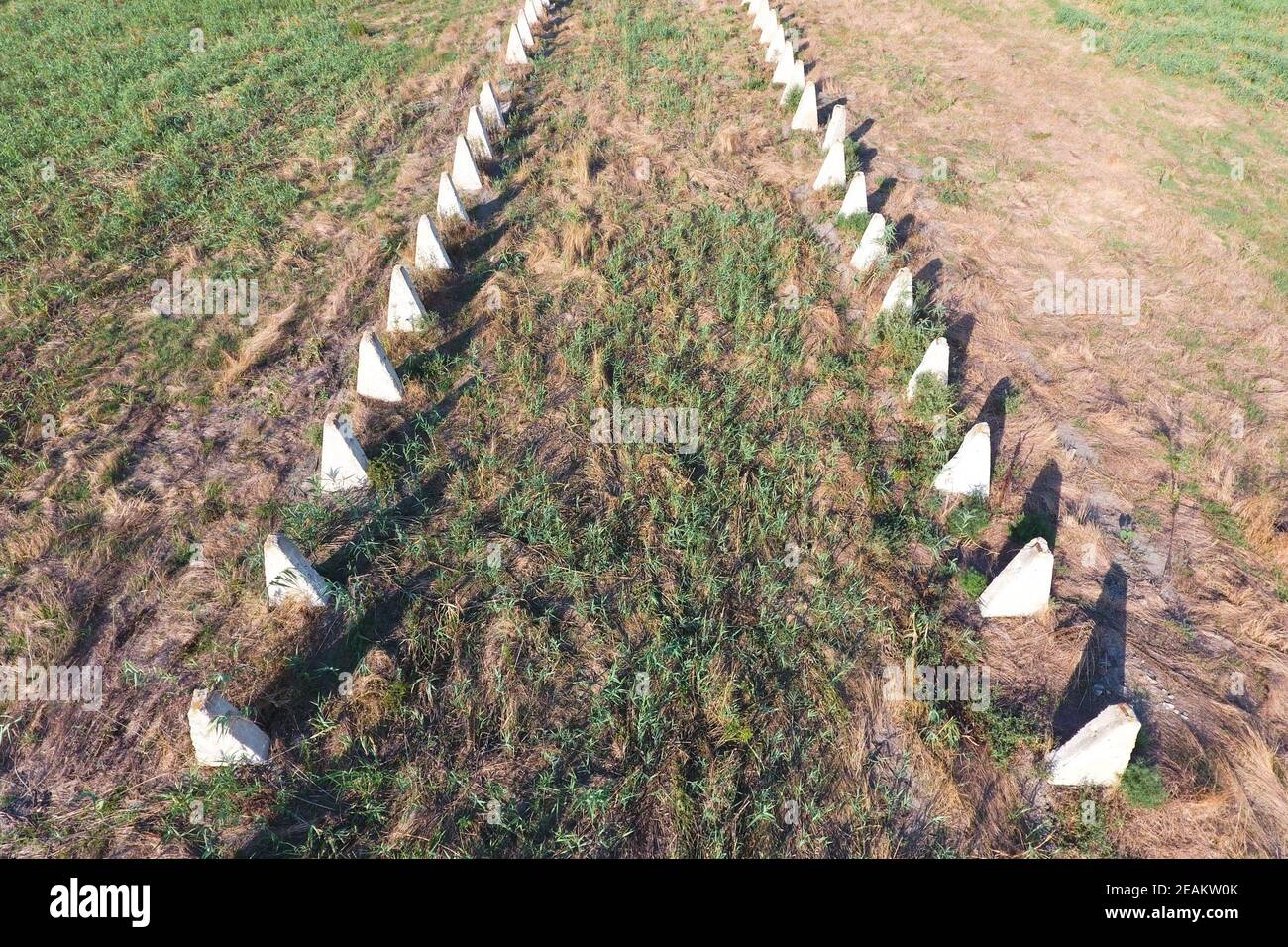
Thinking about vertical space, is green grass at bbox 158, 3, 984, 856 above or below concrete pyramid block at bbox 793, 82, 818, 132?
below

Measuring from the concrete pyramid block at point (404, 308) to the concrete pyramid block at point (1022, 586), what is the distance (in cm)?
Result: 569

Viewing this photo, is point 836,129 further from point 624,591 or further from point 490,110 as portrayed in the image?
point 624,591

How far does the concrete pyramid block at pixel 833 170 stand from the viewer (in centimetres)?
860

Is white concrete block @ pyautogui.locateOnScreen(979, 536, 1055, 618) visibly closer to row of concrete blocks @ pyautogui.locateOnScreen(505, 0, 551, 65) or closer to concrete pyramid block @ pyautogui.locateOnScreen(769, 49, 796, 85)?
concrete pyramid block @ pyautogui.locateOnScreen(769, 49, 796, 85)

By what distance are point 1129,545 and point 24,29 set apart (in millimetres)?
19956

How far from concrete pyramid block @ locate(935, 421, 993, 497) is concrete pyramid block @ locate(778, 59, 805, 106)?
837 centimetres

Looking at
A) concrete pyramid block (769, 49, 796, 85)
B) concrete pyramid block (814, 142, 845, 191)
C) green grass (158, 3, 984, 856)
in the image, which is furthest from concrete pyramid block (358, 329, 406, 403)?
concrete pyramid block (769, 49, 796, 85)

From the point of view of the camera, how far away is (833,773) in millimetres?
3678

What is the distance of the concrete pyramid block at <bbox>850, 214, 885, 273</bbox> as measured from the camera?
7309mm

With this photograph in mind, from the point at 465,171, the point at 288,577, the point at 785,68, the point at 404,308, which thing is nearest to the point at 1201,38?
the point at 785,68

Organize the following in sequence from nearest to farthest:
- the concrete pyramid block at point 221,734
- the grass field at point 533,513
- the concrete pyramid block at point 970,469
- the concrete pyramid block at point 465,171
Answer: the concrete pyramid block at point 221,734, the grass field at point 533,513, the concrete pyramid block at point 970,469, the concrete pyramid block at point 465,171

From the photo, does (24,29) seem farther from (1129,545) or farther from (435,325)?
(1129,545)

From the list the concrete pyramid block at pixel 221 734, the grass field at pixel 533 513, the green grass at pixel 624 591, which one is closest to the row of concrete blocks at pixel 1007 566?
the grass field at pixel 533 513

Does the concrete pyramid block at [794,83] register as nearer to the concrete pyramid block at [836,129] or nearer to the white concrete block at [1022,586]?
the concrete pyramid block at [836,129]
